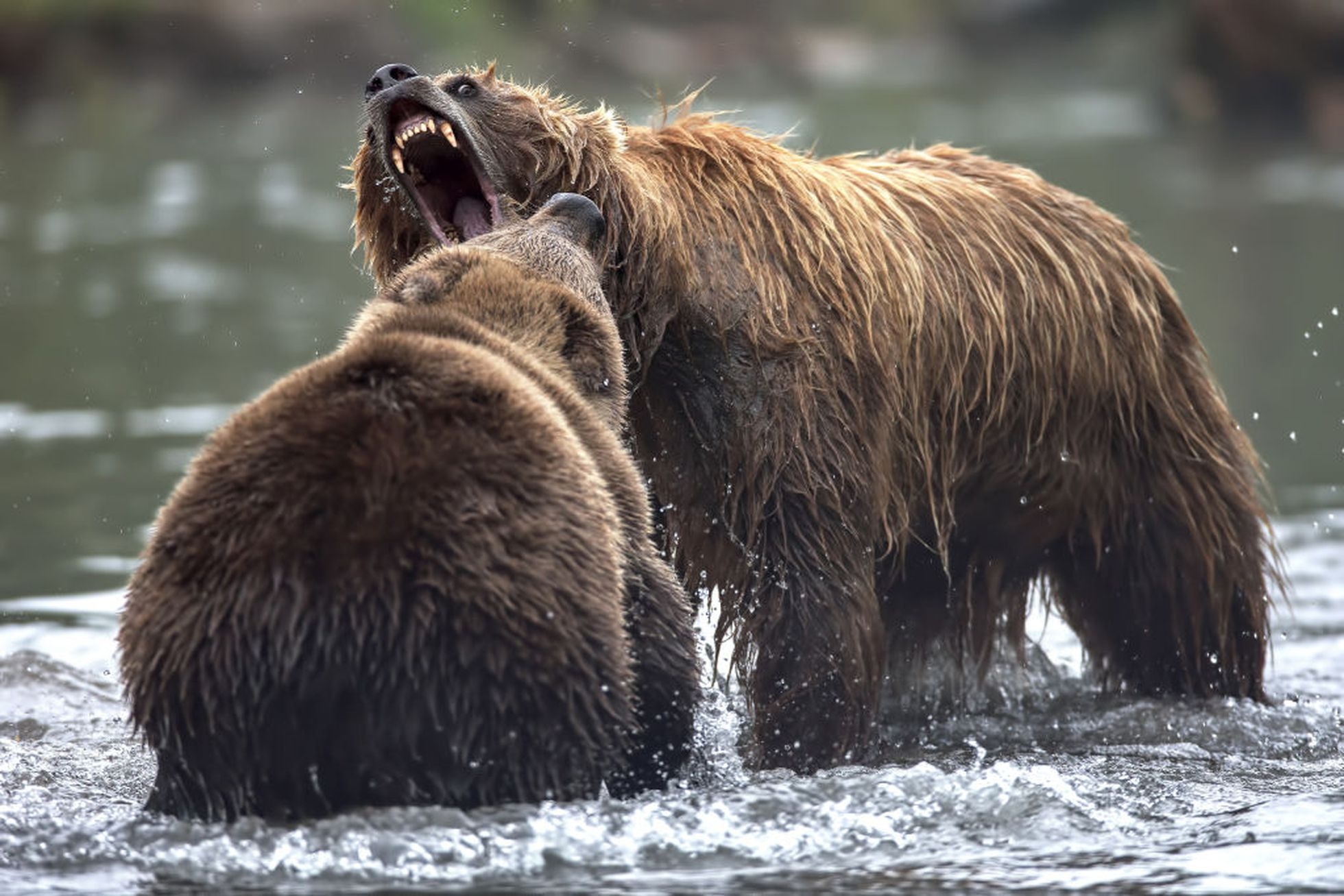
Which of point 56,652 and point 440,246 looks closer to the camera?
point 440,246

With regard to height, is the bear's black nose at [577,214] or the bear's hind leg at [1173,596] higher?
the bear's black nose at [577,214]

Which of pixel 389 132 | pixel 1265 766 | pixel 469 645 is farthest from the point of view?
pixel 1265 766

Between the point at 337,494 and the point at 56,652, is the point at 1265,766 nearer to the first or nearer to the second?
the point at 337,494

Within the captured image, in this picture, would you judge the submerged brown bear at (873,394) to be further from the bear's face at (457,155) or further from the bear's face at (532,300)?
the bear's face at (532,300)

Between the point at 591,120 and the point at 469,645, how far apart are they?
203cm

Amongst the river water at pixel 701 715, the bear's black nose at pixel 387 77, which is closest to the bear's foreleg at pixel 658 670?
the river water at pixel 701 715

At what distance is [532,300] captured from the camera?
534 centimetres

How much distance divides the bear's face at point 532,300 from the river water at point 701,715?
1116 mm

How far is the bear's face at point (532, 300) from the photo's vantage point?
5180 mm

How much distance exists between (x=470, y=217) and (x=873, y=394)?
1.33 meters

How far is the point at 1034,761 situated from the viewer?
21.1 feet

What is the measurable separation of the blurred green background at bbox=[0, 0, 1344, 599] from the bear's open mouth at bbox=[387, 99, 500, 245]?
0.75 meters

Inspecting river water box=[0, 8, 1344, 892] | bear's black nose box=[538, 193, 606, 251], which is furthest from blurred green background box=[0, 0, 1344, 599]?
bear's black nose box=[538, 193, 606, 251]

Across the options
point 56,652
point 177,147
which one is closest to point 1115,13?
point 177,147
